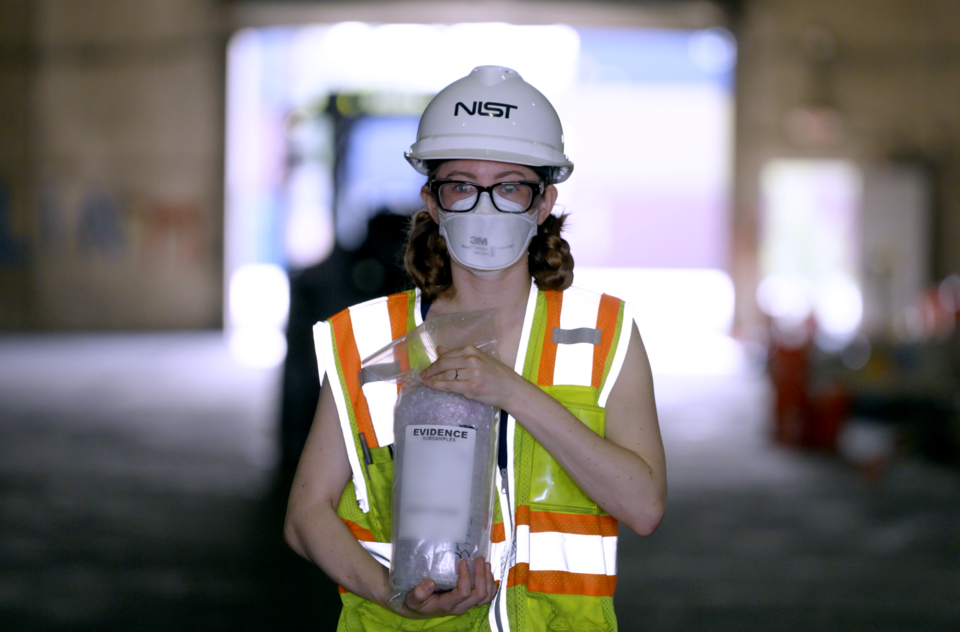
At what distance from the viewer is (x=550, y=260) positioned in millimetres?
1973

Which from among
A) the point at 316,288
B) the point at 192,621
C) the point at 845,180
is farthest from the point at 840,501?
the point at 845,180

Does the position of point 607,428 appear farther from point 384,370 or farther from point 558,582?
point 384,370

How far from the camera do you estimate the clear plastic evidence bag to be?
1.61 meters

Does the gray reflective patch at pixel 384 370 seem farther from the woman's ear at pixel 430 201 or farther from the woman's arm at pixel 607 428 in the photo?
the woman's ear at pixel 430 201

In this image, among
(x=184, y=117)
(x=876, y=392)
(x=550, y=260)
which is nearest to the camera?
(x=550, y=260)

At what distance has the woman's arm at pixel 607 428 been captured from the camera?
1.65m

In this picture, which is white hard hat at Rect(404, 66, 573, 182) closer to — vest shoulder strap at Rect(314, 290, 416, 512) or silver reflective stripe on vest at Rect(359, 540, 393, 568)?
vest shoulder strap at Rect(314, 290, 416, 512)

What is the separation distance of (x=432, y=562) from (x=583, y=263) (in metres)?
18.4

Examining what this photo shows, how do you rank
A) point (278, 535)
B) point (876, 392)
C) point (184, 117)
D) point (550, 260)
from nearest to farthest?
point (550, 260), point (278, 535), point (876, 392), point (184, 117)

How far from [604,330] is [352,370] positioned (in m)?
0.48

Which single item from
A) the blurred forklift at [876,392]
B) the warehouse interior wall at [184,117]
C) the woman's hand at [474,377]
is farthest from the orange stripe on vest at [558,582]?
the warehouse interior wall at [184,117]

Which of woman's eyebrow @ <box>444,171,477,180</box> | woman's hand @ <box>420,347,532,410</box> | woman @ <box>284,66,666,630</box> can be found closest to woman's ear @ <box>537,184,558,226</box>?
woman @ <box>284,66,666,630</box>

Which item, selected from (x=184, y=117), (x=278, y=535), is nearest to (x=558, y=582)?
(x=278, y=535)

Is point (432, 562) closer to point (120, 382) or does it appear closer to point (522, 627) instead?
point (522, 627)
